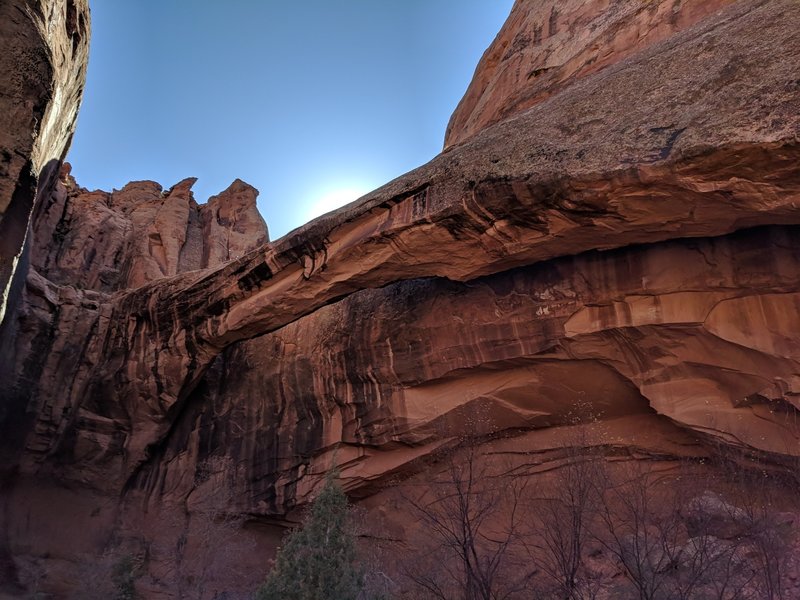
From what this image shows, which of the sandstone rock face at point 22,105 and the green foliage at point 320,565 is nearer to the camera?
the sandstone rock face at point 22,105

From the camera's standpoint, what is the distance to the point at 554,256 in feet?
36.8

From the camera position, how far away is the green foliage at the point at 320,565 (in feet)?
34.5

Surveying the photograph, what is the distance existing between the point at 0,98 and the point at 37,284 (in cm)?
1034

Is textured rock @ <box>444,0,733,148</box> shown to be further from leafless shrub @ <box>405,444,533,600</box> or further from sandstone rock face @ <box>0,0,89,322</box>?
sandstone rock face @ <box>0,0,89,322</box>

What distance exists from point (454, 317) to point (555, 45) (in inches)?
391

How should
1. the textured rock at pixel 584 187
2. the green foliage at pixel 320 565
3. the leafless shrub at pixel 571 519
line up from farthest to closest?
the green foliage at pixel 320 565 < the leafless shrub at pixel 571 519 < the textured rock at pixel 584 187

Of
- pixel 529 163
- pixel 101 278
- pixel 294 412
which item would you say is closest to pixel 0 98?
pixel 529 163

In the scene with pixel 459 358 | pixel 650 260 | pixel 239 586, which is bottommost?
pixel 239 586

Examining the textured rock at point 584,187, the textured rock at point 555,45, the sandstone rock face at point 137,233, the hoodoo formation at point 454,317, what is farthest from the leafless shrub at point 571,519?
the sandstone rock face at point 137,233

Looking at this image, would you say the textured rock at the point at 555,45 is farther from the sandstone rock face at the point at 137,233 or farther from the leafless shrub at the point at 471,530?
the sandstone rock face at the point at 137,233


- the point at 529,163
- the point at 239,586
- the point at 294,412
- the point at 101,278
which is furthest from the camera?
the point at 101,278

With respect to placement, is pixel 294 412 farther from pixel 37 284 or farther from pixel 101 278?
pixel 101 278

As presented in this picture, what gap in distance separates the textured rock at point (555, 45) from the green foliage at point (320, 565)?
36.1 ft

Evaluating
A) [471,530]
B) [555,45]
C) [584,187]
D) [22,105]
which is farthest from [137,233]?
[584,187]
